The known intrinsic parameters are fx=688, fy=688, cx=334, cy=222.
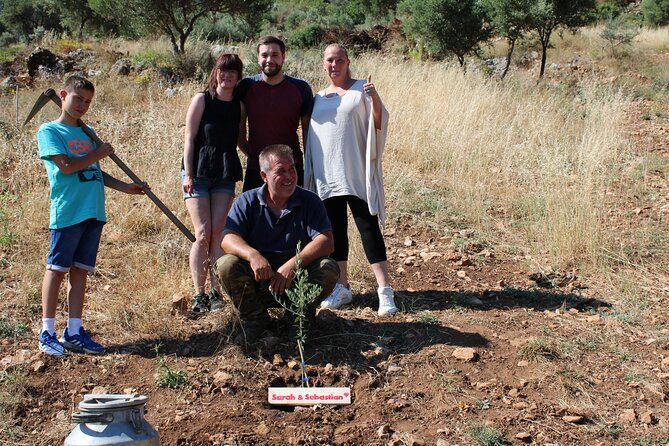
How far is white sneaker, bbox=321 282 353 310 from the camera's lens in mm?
4418

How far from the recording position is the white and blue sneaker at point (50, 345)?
3.79 meters

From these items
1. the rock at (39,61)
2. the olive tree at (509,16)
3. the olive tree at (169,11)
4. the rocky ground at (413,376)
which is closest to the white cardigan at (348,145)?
the rocky ground at (413,376)

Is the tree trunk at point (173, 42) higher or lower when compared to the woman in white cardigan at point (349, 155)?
higher

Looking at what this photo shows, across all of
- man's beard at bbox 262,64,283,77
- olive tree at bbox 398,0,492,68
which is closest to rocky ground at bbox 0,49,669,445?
man's beard at bbox 262,64,283,77

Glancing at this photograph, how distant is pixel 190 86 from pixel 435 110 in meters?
3.72

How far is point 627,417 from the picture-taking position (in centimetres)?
324

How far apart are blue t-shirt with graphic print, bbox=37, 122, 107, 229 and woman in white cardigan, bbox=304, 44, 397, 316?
130cm

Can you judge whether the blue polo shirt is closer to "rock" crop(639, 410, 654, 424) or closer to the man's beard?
the man's beard

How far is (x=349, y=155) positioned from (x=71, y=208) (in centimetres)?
164

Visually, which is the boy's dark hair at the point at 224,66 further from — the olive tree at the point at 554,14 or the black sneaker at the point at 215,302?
the olive tree at the point at 554,14

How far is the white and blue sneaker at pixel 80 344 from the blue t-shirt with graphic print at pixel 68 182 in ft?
2.08

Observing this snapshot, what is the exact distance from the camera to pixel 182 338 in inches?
159

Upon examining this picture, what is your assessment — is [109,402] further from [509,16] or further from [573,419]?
[509,16]

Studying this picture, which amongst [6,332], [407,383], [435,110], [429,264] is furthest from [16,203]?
[435,110]
